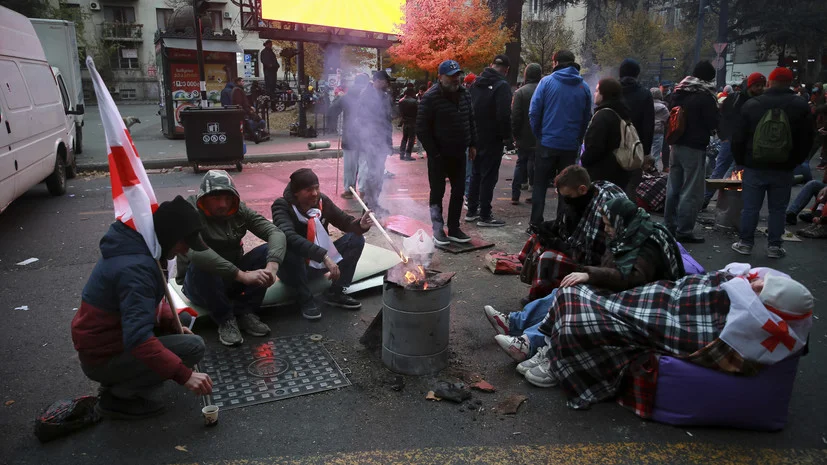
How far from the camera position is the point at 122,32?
145 feet

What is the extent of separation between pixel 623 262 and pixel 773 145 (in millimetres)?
3272

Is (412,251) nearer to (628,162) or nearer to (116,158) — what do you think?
(116,158)

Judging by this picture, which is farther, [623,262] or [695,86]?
[695,86]

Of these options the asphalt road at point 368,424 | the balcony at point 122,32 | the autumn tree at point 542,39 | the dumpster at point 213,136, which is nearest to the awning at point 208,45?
the dumpster at point 213,136

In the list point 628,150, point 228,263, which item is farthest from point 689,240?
point 228,263

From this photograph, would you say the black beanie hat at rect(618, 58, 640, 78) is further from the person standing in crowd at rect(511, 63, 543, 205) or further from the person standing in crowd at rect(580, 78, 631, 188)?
the person standing in crowd at rect(511, 63, 543, 205)

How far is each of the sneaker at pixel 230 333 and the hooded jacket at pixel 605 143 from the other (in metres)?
3.77

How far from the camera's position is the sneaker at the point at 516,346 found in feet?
12.5

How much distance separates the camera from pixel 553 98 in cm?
656

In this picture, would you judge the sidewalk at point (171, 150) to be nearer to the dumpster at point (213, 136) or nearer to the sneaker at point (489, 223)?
the dumpster at point (213, 136)

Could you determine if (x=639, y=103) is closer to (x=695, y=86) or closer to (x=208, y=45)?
(x=695, y=86)

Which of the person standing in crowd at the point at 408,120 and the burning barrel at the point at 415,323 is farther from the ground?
the person standing in crowd at the point at 408,120

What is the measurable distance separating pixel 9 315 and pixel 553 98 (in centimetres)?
570

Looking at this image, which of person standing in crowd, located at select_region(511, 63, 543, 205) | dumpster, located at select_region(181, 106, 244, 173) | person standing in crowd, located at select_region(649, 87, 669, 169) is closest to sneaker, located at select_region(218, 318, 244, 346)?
person standing in crowd, located at select_region(511, 63, 543, 205)
